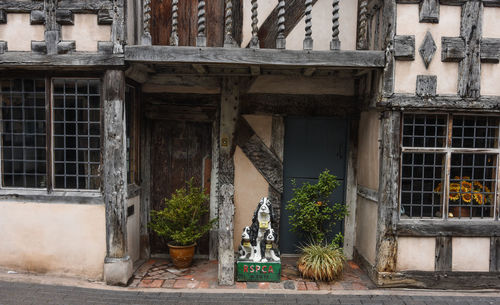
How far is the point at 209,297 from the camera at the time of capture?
481 centimetres

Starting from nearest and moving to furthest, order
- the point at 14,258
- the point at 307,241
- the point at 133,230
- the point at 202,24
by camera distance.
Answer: the point at 202,24
the point at 14,258
the point at 133,230
the point at 307,241

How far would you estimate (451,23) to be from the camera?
193 inches

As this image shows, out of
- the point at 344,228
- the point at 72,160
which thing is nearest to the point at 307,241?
the point at 344,228

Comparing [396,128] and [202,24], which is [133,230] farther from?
[396,128]

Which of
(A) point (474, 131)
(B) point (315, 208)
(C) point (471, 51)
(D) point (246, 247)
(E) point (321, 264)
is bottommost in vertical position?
(E) point (321, 264)

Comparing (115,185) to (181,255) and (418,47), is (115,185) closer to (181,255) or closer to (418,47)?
(181,255)

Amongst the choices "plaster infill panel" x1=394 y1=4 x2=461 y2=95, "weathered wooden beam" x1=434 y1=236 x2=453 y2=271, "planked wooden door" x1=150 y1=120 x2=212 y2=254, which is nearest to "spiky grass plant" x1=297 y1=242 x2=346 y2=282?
"weathered wooden beam" x1=434 y1=236 x2=453 y2=271

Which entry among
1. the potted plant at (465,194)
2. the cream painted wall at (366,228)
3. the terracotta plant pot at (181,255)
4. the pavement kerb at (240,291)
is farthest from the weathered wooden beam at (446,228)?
the terracotta plant pot at (181,255)

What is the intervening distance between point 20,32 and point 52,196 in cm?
244

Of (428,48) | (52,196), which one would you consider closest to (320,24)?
(428,48)

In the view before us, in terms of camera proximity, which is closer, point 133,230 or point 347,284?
point 347,284

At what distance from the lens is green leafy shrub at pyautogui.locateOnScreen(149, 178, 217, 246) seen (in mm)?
5660

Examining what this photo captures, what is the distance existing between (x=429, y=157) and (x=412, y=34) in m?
1.87

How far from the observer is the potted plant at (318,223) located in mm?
5285
